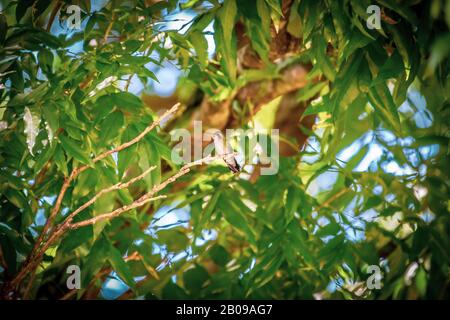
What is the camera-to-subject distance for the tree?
78 centimetres

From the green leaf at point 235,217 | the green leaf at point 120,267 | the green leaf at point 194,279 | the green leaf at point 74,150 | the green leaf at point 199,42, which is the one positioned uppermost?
the green leaf at point 199,42

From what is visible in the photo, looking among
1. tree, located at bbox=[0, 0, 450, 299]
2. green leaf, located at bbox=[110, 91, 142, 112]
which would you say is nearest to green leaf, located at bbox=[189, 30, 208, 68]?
tree, located at bbox=[0, 0, 450, 299]

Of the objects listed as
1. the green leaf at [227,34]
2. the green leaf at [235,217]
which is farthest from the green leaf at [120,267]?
the green leaf at [227,34]

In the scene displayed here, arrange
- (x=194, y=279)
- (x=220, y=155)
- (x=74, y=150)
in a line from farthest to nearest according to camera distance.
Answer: (x=194, y=279), (x=74, y=150), (x=220, y=155)

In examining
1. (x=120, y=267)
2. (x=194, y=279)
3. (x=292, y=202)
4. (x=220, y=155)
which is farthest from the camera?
(x=194, y=279)

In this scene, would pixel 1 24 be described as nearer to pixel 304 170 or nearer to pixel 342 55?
pixel 342 55

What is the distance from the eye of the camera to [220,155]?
24.4 inches

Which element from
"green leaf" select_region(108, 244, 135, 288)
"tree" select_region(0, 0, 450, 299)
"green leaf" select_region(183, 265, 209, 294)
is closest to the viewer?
"tree" select_region(0, 0, 450, 299)

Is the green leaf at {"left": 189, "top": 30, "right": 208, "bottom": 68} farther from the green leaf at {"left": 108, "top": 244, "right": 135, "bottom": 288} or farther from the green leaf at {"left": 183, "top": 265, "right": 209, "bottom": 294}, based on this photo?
the green leaf at {"left": 183, "top": 265, "right": 209, "bottom": 294}

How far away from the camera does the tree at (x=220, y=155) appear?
779mm

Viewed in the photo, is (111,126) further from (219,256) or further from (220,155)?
(219,256)

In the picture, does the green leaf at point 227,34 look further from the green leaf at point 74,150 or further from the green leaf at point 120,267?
the green leaf at point 120,267

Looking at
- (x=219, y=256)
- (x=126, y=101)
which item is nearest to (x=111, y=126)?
(x=126, y=101)
